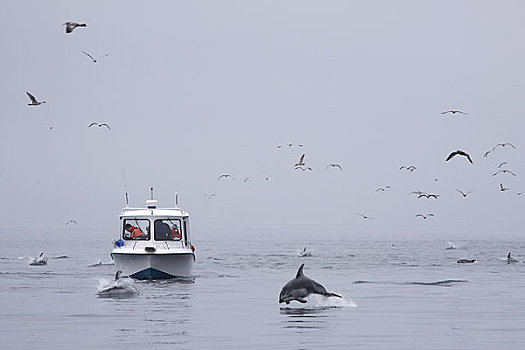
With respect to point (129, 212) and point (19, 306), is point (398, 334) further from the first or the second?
point (129, 212)

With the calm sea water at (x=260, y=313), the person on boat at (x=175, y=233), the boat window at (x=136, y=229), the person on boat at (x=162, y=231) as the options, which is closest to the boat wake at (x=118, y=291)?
the calm sea water at (x=260, y=313)

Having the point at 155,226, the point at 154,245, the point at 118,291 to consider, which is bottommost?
the point at 118,291

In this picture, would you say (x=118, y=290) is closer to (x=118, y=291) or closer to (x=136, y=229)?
(x=118, y=291)

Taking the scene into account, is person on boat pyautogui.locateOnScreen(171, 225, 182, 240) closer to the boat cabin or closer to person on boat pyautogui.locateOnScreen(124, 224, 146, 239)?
the boat cabin

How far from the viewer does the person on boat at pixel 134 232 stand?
41656 mm

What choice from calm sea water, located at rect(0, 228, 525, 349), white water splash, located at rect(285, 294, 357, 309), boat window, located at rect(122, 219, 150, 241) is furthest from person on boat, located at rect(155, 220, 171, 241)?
white water splash, located at rect(285, 294, 357, 309)

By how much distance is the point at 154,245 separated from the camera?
41031 millimetres

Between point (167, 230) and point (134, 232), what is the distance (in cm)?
139

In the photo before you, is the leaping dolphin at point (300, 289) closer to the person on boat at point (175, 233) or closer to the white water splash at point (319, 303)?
the white water splash at point (319, 303)

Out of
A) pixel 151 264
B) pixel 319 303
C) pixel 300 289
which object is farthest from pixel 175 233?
pixel 300 289

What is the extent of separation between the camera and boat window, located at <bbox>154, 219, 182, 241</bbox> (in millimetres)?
41375

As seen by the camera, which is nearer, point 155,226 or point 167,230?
point 155,226

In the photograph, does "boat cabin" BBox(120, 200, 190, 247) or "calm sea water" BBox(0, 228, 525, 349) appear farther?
"boat cabin" BBox(120, 200, 190, 247)

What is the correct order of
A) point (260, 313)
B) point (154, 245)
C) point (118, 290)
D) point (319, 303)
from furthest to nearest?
1. point (154, 245)
2. point (118, 290)
3. point (319, 303)
4. point (260, 313)
